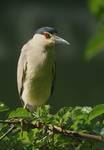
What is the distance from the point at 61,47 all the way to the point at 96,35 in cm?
863

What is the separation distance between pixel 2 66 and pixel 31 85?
5.46 meters

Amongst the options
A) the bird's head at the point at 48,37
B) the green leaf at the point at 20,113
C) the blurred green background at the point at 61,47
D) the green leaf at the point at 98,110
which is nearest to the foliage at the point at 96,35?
the green leaf at the point at 98,110

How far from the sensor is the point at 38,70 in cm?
372

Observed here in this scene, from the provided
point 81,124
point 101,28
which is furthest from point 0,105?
point 101,28

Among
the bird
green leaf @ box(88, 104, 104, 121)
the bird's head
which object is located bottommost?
the bird

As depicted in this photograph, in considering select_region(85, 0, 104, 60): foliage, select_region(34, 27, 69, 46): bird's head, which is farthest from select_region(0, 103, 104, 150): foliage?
select_region(34, 27, 69, 46): bird's head

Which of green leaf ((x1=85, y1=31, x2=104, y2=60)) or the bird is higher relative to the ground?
green leaf ((x1=85, y1=31, x2=104, y2=60))

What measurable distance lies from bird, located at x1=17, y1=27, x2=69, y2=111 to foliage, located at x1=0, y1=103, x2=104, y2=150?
1868 millimetres

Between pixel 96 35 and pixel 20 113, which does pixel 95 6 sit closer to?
pixel 96 35

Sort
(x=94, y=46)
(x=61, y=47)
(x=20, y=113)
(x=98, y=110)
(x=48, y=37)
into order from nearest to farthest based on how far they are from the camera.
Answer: (x=94, y=46) → (x=98, y=110) → (x=20, y=113) → (x=48, y=37) → (x=61, y=47)

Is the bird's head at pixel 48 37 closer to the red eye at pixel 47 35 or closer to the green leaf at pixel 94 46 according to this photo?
the red eye at pixel 47 35

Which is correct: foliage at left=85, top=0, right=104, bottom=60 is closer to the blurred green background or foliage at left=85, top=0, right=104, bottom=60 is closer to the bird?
the bird

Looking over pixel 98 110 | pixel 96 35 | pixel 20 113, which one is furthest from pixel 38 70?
pixel 96 35

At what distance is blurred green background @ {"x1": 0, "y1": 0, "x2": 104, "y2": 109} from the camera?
8.64 metres
